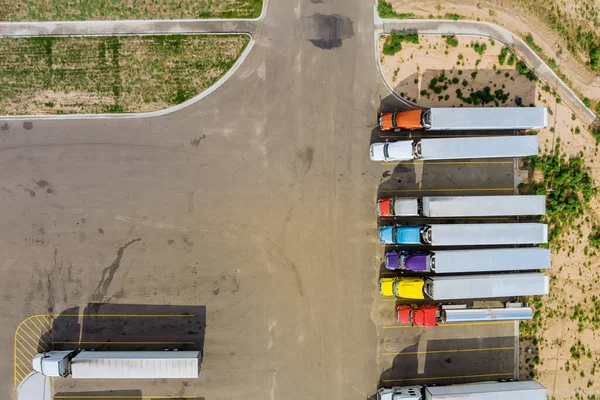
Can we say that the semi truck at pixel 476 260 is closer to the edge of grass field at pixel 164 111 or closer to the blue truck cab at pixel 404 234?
the blue truck cab at pixel 404 234

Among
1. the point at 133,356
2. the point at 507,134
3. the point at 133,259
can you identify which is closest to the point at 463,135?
the point at 507,134

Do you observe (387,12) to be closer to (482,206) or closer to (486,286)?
(482,206)

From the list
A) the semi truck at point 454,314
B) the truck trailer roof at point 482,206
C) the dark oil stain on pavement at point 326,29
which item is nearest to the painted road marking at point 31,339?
the semi truck at point 454,314

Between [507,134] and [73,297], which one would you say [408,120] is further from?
[73,297]

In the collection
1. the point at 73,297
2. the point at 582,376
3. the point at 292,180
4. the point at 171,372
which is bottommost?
the point at 582,376

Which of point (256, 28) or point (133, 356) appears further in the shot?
point (256, 28)

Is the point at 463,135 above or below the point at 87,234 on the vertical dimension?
above
